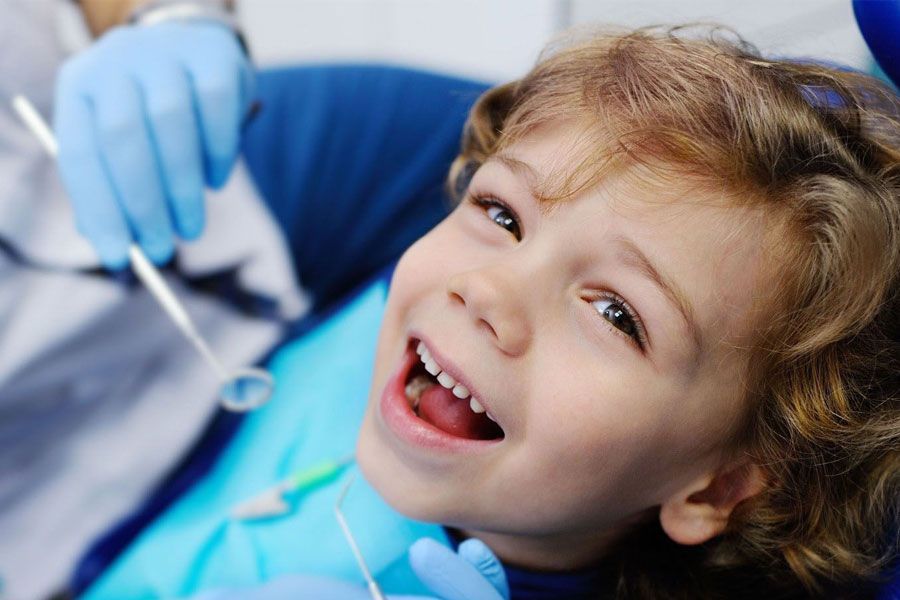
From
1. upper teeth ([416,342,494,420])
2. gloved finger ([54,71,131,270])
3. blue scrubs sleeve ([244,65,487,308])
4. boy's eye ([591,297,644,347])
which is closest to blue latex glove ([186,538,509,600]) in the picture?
upper teeth ([416,342,494,420])

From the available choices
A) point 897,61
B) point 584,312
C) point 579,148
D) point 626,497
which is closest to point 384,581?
point 626,497

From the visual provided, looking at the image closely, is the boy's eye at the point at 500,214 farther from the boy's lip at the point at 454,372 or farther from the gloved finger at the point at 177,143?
the gloved finger at the point at 177,143

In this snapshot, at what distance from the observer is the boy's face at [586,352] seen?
670mm

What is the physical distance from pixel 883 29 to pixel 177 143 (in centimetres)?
79

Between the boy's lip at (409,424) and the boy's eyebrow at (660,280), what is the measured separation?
0.18m

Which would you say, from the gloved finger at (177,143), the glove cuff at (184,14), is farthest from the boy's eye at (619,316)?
the glove cuff at (184,14)

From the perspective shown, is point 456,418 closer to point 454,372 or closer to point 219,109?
point 454,372

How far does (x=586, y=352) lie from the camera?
0.69 m

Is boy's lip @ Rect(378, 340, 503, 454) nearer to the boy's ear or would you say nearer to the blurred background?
the boy's ear

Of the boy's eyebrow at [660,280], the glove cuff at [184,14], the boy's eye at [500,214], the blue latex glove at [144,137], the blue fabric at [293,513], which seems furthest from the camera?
the glove cuff at [184,14]

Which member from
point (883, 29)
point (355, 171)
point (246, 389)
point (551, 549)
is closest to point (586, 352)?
point (551, 549)

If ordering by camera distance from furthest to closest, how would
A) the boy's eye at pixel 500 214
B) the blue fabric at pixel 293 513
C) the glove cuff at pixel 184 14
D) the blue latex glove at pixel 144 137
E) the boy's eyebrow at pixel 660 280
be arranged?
1. the glove cuff at pixel 184 14
2. the blue latex glove at pixel 144 137
3. the blue fabric at pixel 293 513
4. the boy's eye at pixel 500 214
5. the boy's eyebrow at pixel 660 280

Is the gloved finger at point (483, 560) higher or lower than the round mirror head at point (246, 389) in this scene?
higher

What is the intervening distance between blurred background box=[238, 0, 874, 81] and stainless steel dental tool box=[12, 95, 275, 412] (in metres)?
0.61
